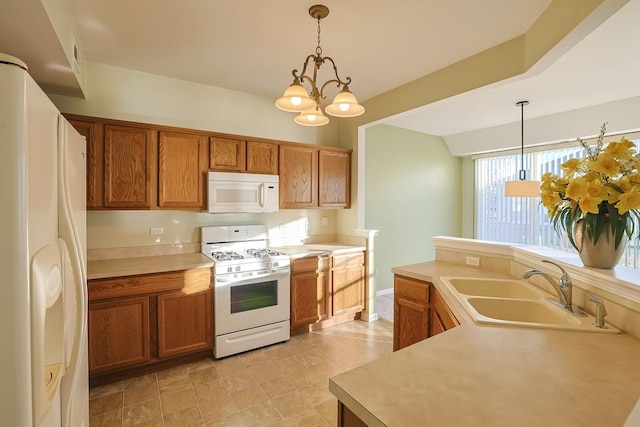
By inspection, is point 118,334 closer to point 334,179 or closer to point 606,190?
point 334,179

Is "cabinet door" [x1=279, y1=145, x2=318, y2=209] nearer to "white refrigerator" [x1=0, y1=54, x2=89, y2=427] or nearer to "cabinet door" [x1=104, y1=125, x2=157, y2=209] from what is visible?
"cabinet door" [x1=104, y1=125, x2=157, y2=209]

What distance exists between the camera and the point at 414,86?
310 cm

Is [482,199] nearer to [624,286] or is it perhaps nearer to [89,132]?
[624,286]

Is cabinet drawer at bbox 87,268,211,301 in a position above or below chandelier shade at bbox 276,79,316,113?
below

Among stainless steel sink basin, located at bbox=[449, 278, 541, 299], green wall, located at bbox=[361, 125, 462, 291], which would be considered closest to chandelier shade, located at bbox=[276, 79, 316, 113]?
stainless steel sink basin, located at bbox=[449, 278, 541, 299]

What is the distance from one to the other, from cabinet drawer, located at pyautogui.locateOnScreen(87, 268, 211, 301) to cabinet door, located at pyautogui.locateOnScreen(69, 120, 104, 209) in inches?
26.2

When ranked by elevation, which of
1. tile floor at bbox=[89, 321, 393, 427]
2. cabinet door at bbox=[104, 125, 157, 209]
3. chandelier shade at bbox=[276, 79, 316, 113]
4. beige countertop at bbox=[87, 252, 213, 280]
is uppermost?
chandelier shade at bbox=[276, 79, 316, 113]

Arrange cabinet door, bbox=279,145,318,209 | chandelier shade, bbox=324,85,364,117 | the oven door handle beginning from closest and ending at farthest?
chandelier shade, bbox=324,85,364,117
the oven door handle
cabinet door, bbox=279,145,318,209

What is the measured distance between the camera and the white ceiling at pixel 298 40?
1953 millimetres

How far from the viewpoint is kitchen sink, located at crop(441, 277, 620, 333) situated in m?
1.33

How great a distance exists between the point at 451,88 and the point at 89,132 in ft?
10.0

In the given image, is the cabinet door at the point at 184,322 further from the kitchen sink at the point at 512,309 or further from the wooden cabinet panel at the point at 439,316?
the kitchen sink at the point at 512,309

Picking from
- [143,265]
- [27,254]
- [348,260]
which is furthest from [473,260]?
[143,265]

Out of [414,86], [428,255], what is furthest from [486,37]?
[428,255]
